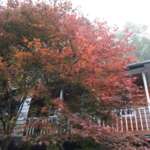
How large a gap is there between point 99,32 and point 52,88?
8.75ft

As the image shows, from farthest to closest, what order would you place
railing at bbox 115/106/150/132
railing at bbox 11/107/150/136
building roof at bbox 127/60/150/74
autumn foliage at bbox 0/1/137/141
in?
building roof at bbox 127/60/150/74 < railing at bbox 115/106/150/132 < railing at bbox 11/107/150/136 < autumn foliage at bbox 0/1/137/141

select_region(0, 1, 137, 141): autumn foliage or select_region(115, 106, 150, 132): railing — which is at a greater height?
select_region(0, 1, 137, 141): autumn foliage

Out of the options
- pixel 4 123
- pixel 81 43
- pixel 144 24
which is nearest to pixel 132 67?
pixel 81 43

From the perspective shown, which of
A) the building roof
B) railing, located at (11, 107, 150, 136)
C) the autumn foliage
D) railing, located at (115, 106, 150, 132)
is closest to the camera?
the autumn foliage

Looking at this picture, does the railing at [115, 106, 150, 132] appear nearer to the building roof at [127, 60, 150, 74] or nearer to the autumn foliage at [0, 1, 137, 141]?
the autumn foliage at [0, 1, 137, 141]

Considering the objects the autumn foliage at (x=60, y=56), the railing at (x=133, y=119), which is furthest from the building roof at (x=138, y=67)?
the railing at (x=133, y=119)

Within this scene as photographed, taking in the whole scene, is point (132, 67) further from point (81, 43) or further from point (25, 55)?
point (25, 55)

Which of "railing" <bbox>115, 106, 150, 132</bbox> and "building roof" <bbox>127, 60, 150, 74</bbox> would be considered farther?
"building roof" <bbox>127, 60, 150, 74</bbox>

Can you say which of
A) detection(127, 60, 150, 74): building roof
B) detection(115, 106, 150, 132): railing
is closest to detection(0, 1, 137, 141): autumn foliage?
detection(115, 106, 150, 132): railing

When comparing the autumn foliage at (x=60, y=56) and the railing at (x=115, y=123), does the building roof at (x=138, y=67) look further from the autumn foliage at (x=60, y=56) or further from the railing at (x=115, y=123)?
the railing at (x=115, y=123)

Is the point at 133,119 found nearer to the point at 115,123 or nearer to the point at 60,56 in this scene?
the point at 115,123

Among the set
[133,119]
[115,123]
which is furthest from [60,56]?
[133,119]

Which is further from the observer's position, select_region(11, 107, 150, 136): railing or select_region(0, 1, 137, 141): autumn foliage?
select_region(11, 107, 150, 136): railing

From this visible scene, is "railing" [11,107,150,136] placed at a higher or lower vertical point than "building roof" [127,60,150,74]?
lower
